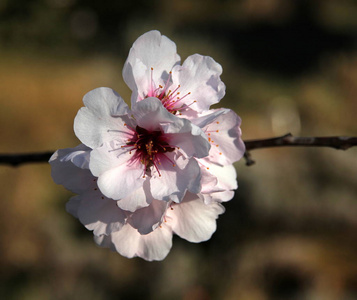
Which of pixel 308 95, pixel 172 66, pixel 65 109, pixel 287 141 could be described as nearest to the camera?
pixel 172 66

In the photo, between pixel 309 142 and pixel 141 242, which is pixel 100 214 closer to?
pixel 141 242

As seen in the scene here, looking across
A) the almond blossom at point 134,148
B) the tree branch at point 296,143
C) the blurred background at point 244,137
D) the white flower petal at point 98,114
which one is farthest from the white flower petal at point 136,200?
the blurred background at point 244,137

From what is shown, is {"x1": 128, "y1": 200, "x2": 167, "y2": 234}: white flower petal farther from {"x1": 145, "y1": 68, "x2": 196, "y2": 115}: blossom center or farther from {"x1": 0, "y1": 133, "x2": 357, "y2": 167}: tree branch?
{"x1": 0, "y1": 133, "x2": 357, "y2": 167}: tree branch

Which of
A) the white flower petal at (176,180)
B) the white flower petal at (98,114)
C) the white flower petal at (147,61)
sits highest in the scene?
the white flower petal at (147,61)

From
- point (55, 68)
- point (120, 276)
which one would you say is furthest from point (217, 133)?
point (55, 68)

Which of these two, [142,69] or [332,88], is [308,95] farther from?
[142,69]

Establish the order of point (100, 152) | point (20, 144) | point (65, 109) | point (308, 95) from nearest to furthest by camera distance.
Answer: point (100, 152) < point (20, 144) < point (65, 109) < point (308, 95)

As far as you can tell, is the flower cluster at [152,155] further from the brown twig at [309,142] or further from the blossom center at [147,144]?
the brown twig at [309,142]

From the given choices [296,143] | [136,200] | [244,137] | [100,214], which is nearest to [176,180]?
A: [136,200]
